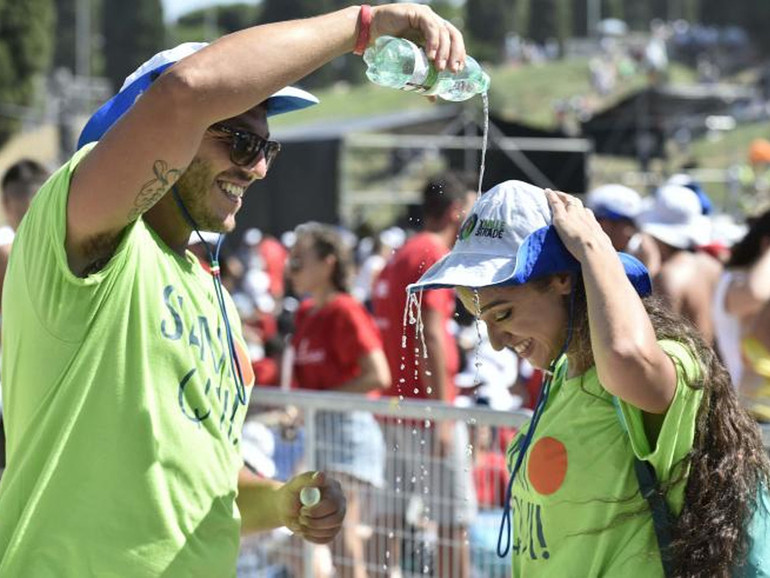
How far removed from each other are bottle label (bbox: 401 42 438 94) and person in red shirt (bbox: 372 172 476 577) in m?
2.75

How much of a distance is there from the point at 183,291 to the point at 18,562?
24.9 inches

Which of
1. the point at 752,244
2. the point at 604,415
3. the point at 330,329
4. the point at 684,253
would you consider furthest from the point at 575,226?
the point at 330,329

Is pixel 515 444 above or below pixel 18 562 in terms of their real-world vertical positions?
above

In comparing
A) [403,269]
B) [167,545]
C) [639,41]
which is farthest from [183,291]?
[639,41]

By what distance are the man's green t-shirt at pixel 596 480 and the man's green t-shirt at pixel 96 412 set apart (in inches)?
28.2

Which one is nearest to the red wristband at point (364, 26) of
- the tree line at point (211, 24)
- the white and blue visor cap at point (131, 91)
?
the white and blue visor cap at point (131, 91)

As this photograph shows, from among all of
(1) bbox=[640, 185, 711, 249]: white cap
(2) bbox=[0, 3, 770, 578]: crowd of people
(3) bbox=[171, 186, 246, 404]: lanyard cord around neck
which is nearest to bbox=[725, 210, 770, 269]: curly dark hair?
(1) bbox=[640, 185, 711, 249]: white cap

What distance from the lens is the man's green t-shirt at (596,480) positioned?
262cm

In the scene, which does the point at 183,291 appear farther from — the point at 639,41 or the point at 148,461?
the point at 639,41

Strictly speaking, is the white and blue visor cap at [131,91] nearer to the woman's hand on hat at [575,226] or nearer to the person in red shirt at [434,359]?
the woman's hand on hat at [575,226]

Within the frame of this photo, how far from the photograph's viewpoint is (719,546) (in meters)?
2.59

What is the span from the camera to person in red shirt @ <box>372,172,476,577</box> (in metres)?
5.28

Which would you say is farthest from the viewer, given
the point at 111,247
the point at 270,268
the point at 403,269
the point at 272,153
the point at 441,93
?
the point at 270,268

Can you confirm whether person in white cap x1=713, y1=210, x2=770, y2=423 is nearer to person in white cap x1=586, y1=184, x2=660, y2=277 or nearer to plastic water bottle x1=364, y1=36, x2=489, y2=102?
person in white cap x1=586, y1=184, x2=660, y2=277
